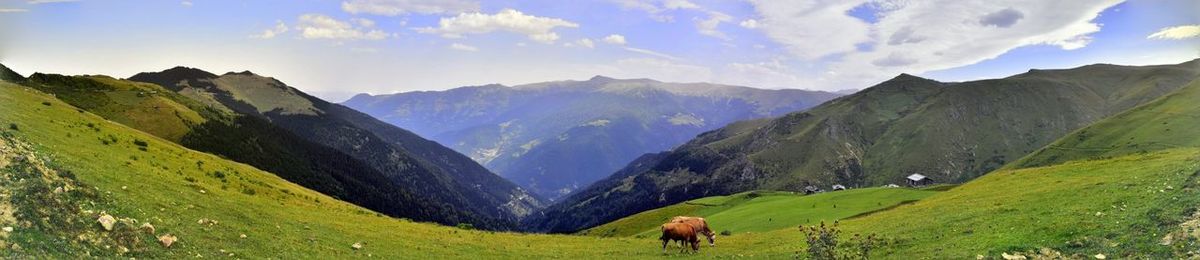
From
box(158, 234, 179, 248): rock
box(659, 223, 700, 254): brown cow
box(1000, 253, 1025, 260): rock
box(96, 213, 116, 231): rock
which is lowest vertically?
box(659, 223, 700, 254): brown cow

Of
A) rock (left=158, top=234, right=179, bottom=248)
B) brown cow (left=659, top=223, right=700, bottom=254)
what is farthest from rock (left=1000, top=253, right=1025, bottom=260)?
rock (left=158, top=234, right=179, bottom=248)

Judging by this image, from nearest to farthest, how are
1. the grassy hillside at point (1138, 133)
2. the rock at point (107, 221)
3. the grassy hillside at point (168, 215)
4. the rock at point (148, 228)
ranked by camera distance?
the grassy hillside at point (168, 215)
the rock at point (107, 221)
the rock at point (148, 228)
the grassy hillside at point (1138, 133)

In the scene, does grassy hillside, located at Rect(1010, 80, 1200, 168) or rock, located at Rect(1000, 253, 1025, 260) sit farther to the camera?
grassy hillside, located at Rect(1010, 80, 1200, 168)

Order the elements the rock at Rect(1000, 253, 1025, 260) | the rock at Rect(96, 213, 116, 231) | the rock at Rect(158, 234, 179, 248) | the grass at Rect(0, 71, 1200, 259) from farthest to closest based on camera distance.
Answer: the rock at Rect(1000, 253, 1025, 260) → the rock at Rect(158, 234, 179, 248) → the grass at Rect(0, 71, 1200, 259) → the rock at Rect(96, 213, 116, 231)

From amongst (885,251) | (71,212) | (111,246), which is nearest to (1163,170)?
(885,251)

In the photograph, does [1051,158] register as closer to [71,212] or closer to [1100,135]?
[1100,135]

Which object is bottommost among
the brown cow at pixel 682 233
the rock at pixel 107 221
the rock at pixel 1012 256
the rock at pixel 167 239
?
the brown cow at pixel 682 233

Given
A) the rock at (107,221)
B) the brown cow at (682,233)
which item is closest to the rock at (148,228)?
the rock at (107,221)

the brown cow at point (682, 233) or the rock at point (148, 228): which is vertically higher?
the rock at point (148, 228)

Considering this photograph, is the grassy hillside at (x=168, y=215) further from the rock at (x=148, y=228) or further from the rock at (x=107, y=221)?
the rock at (x=148, y=228)

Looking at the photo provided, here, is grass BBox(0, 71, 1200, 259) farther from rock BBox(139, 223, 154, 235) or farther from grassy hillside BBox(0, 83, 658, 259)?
rock BBox(139, 223, 154, 235)

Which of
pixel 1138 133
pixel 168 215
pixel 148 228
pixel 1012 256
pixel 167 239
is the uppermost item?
pixel 1138 133

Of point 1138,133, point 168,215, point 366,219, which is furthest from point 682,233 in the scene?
point 1138,133

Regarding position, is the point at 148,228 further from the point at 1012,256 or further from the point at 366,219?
the point at 1012,256
